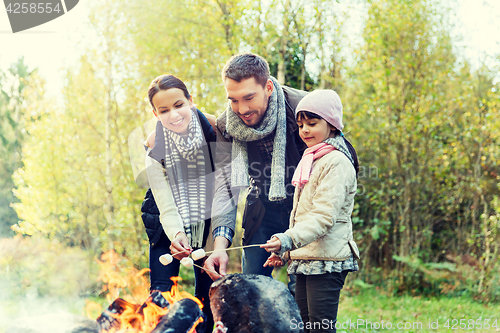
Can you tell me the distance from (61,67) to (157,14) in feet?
7.34

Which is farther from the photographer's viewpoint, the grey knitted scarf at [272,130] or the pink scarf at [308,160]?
the grey knitted scarf at [272,130]

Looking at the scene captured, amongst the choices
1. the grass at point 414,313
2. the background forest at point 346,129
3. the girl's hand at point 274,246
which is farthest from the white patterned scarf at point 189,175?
the background forest at point 346,129

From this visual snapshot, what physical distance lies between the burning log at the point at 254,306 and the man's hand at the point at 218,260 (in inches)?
12.6

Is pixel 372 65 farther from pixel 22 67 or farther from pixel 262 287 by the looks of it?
pixel 22 67

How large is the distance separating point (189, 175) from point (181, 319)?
977 millimetres

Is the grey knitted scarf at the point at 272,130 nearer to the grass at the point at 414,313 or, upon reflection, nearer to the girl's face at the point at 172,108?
the girl's face at the point at 172,108

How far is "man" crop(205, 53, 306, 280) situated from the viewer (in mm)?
2268

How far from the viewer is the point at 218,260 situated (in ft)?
7.62

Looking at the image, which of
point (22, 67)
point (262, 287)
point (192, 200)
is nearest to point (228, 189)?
point (192, 200)

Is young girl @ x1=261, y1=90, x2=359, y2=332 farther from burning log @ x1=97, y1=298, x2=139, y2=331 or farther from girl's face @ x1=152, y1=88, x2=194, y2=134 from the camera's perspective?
burning log @ x1=97, y1=298, x2=139, y2=331

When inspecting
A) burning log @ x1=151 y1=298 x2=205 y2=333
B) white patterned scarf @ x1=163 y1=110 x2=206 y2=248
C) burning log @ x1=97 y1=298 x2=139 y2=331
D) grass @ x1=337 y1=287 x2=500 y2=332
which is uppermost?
white patterned scarf @ x1=163 y1=110 x2=206 y2=248

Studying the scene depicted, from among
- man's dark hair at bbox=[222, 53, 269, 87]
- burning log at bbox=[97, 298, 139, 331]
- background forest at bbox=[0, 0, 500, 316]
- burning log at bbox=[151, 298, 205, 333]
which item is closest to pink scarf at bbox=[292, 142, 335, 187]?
man's dark hair at bbox=[222, 53, 269, 87]

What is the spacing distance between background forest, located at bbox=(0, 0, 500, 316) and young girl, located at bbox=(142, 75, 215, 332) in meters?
3.76

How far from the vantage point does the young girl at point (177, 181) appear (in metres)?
2.40
